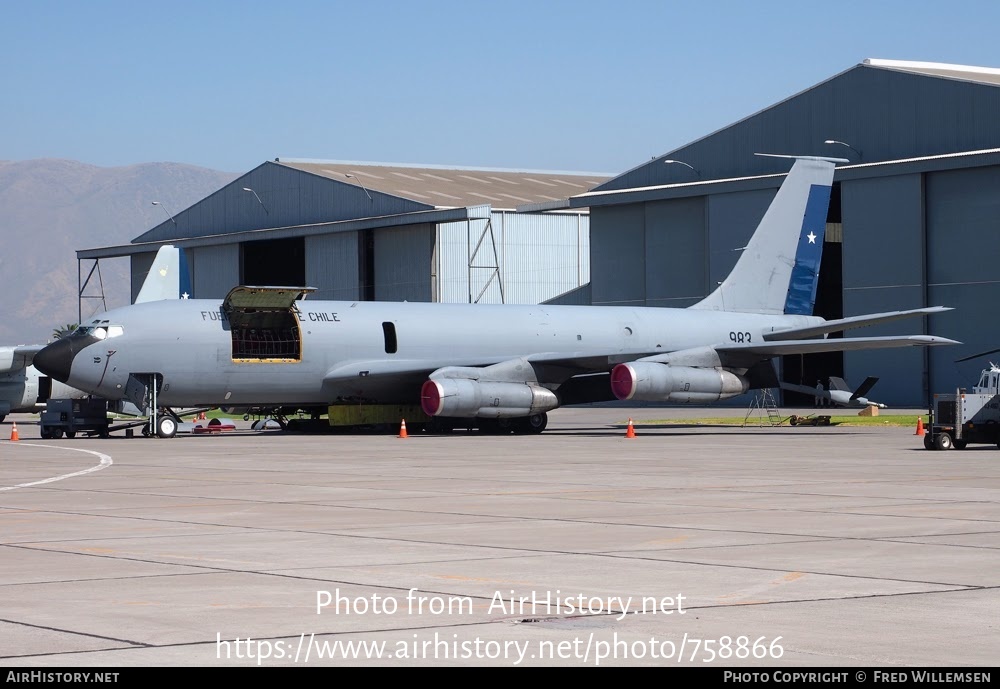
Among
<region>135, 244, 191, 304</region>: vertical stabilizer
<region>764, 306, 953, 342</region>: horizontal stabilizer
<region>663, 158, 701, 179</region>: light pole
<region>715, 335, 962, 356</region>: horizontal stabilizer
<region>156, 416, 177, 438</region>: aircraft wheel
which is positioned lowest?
<region>156, 416, 177, 438</region>: aircraft wheel

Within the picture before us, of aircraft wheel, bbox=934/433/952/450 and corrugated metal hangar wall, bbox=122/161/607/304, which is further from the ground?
corrugated metal hangar wall, bbox=122/161/607/304

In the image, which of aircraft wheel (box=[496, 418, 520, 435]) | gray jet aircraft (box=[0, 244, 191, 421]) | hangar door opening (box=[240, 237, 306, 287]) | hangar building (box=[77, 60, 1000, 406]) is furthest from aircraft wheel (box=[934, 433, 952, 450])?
hangar door opening (box=[240, 237, 306, 287])

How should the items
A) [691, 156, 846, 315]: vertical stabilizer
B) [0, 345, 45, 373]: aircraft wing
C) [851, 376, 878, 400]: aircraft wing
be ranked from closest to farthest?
1. [851, 376, 878, 400]: aircraft wing
2. [691, 156, 846, 315]: vertical stabilizer
3. [0, 345, 45, 373]: aircraft wing

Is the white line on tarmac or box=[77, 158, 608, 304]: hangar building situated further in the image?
box=[77, 158, 608, 304]: hangar building

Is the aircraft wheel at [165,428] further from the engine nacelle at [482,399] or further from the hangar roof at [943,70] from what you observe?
the hangar roof at [943,70]

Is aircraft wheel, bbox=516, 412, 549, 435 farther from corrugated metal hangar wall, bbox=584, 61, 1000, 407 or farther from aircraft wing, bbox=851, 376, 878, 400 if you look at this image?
corrugated metal hangar wall, bbox=584, 61, 1000, 407

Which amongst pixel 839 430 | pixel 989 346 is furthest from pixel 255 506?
pixel 989 346

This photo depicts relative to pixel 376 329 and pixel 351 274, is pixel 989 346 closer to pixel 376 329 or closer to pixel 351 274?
pixel 376 329

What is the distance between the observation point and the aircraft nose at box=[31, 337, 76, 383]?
37250 mm

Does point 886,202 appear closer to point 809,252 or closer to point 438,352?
point 809,252

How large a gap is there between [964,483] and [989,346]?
3804cm

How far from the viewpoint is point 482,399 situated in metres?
39.1

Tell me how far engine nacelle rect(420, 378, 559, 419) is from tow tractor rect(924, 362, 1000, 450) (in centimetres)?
1258

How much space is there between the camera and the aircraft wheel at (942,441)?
3034 cm
